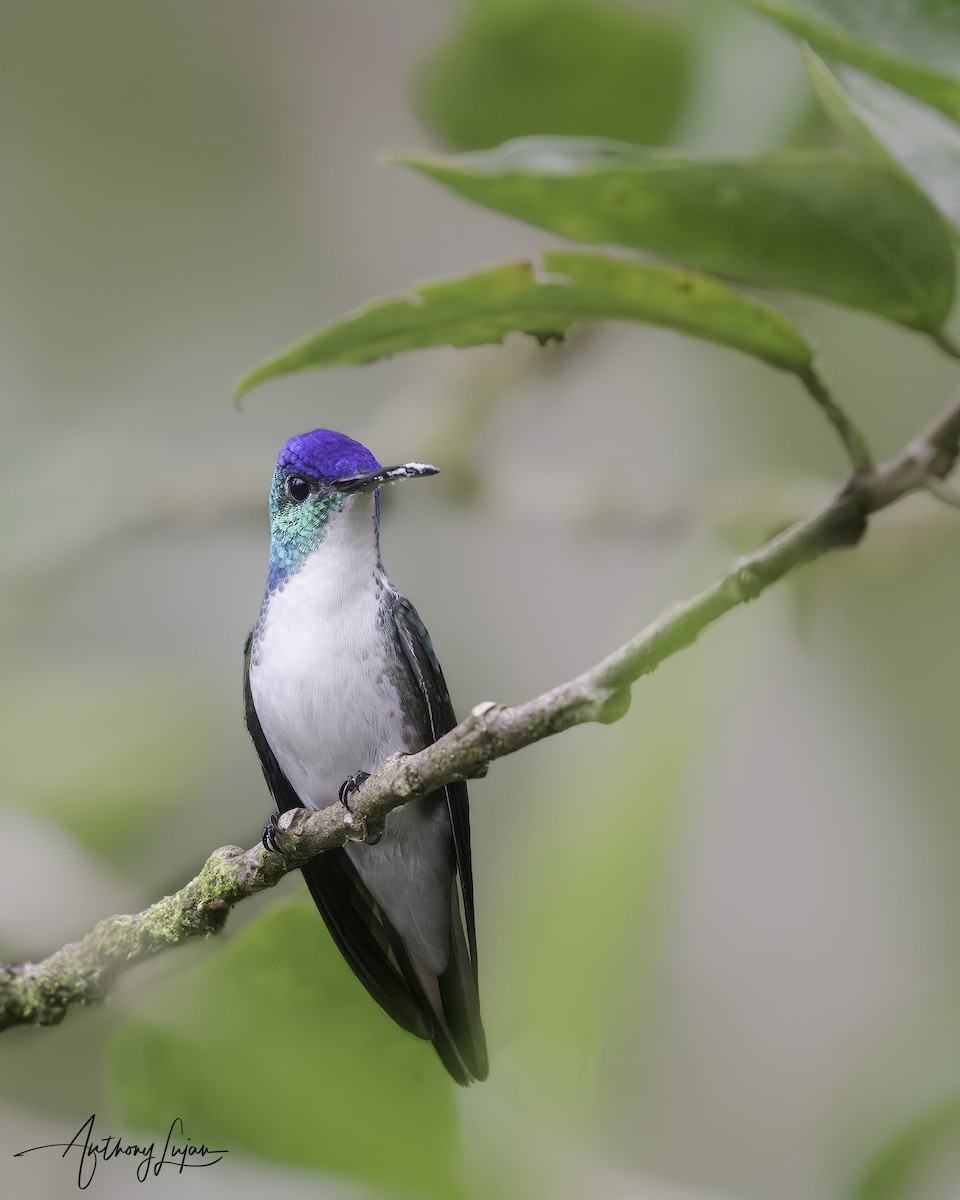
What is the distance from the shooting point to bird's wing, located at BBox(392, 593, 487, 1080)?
0.78 metres

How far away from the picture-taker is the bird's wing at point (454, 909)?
0.78 metres

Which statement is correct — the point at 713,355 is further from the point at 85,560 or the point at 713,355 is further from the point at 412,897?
the point at 412,897

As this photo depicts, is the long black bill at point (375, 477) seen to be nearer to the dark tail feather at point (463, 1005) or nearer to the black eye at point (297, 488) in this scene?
the black eye at point (297, 488)

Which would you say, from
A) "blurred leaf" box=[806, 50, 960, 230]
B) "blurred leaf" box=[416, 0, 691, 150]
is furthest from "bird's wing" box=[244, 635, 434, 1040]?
"blurred leaf" box=[416, 0, 691, 150]

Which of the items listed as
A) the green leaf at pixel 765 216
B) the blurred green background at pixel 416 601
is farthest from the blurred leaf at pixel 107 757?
the green leaf at pixel 765 216

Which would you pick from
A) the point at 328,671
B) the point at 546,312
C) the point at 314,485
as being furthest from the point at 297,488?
the point at 546,312

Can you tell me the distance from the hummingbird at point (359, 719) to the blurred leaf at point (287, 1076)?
0.06m

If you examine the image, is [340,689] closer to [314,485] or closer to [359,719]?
[359,719]

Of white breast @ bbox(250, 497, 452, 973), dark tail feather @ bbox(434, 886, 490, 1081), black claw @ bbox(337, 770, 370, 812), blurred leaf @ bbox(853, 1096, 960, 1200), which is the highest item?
white breast @ bbox(250, 497, 452, 973)

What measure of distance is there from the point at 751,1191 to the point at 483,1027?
234mm

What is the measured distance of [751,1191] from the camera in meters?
0.85

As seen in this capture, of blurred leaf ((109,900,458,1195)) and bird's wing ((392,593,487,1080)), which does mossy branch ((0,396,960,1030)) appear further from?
bird's wing ((392,593,487,1080))

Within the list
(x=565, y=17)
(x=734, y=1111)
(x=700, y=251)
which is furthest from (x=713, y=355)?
(x=700, y=251)

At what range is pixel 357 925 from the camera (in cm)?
91
